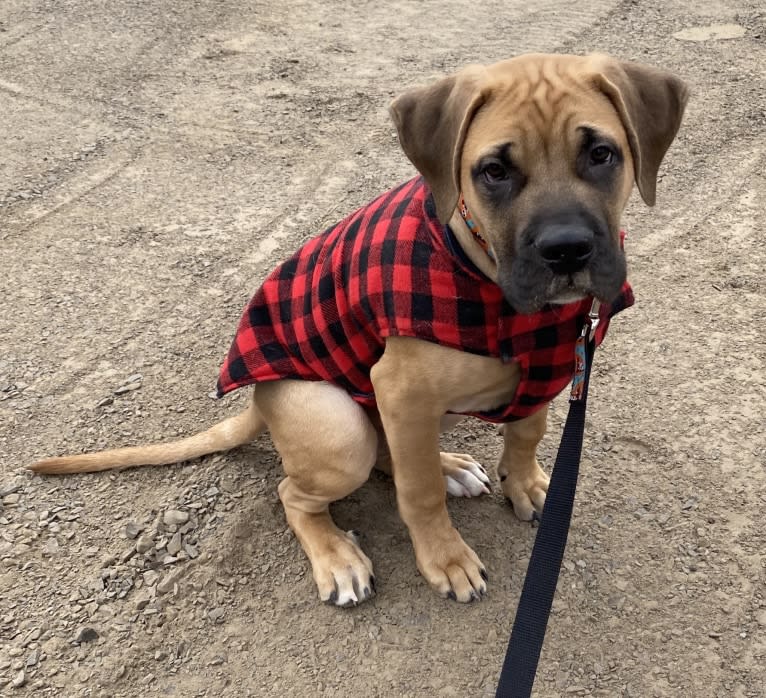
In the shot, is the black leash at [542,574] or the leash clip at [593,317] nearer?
the black leash at [542,574]

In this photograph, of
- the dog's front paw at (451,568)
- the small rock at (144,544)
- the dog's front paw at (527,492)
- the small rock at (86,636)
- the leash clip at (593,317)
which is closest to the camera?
the leash clip at (593,317)

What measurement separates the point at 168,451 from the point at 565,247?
6.42ft

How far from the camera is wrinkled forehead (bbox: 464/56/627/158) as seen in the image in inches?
89.4

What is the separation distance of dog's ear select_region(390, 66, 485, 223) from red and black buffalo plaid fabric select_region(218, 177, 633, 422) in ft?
0.44

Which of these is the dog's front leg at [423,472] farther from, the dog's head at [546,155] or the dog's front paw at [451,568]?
the dog's head at [546,155]

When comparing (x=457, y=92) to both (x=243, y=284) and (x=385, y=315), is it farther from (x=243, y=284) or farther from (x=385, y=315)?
(x=243, y=284)

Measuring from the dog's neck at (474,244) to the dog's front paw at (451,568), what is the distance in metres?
1.09

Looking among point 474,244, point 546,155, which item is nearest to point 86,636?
point 474,244

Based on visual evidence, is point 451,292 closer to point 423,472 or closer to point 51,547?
point 423,472

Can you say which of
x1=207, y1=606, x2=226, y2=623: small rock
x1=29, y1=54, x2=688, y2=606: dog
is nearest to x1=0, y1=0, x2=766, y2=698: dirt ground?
x1=207, y1=606, x2=226, y2=623: small rock

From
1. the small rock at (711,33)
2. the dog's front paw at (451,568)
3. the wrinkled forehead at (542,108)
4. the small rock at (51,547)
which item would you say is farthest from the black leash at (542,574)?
the small rock at (711,33)

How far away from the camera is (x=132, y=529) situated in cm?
327

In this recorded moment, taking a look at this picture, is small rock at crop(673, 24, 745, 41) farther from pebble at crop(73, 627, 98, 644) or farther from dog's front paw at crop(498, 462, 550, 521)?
pebble at crop(73, 627, 98, 644)

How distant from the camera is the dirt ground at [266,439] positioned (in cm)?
285
